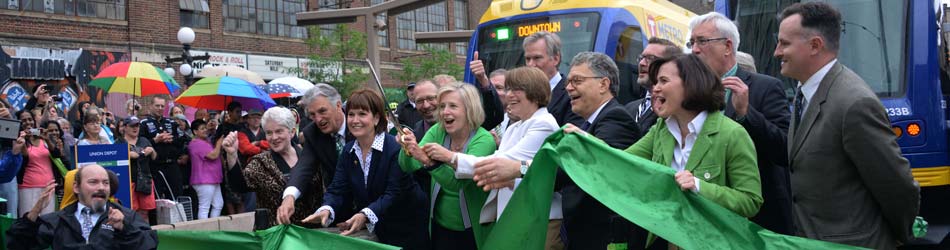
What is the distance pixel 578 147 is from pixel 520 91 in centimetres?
90

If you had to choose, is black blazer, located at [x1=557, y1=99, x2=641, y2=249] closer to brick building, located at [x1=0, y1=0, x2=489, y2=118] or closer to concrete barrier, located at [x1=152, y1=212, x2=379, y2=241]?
concrete barrier, located at [x1=152, y1=212, x2=379, y2=241]

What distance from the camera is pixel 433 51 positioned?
35.1 m

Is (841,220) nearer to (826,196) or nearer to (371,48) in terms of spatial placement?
(826,196)

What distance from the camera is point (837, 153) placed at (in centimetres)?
371

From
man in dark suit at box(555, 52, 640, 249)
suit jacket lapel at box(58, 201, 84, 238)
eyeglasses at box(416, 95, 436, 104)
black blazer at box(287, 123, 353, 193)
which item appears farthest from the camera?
eyeglasses at box(416, 95, 436, 104)

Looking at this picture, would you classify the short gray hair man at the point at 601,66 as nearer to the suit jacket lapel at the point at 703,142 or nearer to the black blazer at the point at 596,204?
the black blazer at the point at 596,204

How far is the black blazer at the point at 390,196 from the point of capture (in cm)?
531

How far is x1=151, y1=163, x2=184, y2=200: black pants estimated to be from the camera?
37.8 feet

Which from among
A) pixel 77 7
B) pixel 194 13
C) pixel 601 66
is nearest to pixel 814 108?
pixel 601 66

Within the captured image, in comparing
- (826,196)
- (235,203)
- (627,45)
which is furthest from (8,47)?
(826,196)

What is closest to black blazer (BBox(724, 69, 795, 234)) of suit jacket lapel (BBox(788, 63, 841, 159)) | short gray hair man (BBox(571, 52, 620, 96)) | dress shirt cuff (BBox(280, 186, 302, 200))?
suit jacket lapel (BBox(788, 63, 841, 159))

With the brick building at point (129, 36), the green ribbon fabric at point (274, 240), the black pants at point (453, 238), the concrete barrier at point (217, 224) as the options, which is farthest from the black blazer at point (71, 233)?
the brick building at point (129, 36)

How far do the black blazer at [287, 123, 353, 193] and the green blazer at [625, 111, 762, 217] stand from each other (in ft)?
9.26

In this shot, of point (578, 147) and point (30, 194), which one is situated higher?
point (578, 147)
